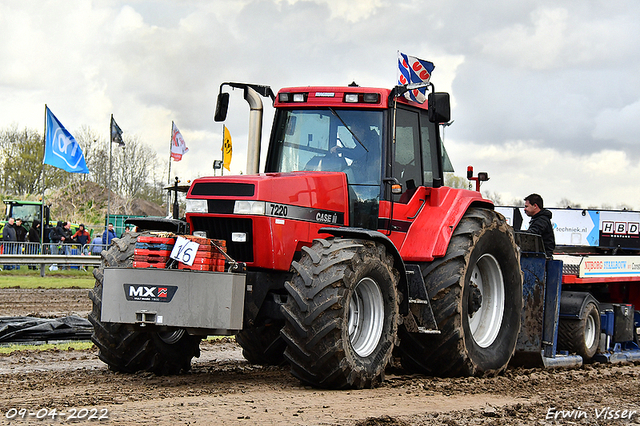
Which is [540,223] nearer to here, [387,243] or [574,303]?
[574,303]

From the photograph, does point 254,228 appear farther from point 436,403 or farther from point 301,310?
point 436,403

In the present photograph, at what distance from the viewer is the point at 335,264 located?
6.52 m

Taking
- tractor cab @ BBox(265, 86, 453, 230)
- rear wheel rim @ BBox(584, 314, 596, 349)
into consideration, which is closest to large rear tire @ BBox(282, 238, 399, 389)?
tractor cab @ BBox(265, 86, 453, 230)

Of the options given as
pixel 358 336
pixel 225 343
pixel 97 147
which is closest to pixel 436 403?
pixel 358 336

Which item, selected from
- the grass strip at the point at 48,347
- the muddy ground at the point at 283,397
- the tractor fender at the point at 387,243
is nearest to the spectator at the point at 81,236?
the grass strip at the point at 48,347

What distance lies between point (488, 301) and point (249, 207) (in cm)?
342

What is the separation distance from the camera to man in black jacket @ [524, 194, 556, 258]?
1055 centimetres

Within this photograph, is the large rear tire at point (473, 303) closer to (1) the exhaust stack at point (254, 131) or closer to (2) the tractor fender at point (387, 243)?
(2) the tractor fender at point (387, 243)

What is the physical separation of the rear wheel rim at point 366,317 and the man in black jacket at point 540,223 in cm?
401

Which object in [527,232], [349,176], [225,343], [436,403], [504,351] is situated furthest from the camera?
[225,343]

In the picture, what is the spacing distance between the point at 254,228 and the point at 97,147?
192 feet

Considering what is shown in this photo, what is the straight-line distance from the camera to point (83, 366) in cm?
826

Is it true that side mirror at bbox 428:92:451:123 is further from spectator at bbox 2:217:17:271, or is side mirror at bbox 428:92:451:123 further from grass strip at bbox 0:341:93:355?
spectator at bbox 2:217:17:271

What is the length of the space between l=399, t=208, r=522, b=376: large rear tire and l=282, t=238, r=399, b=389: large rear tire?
0.94 meters
